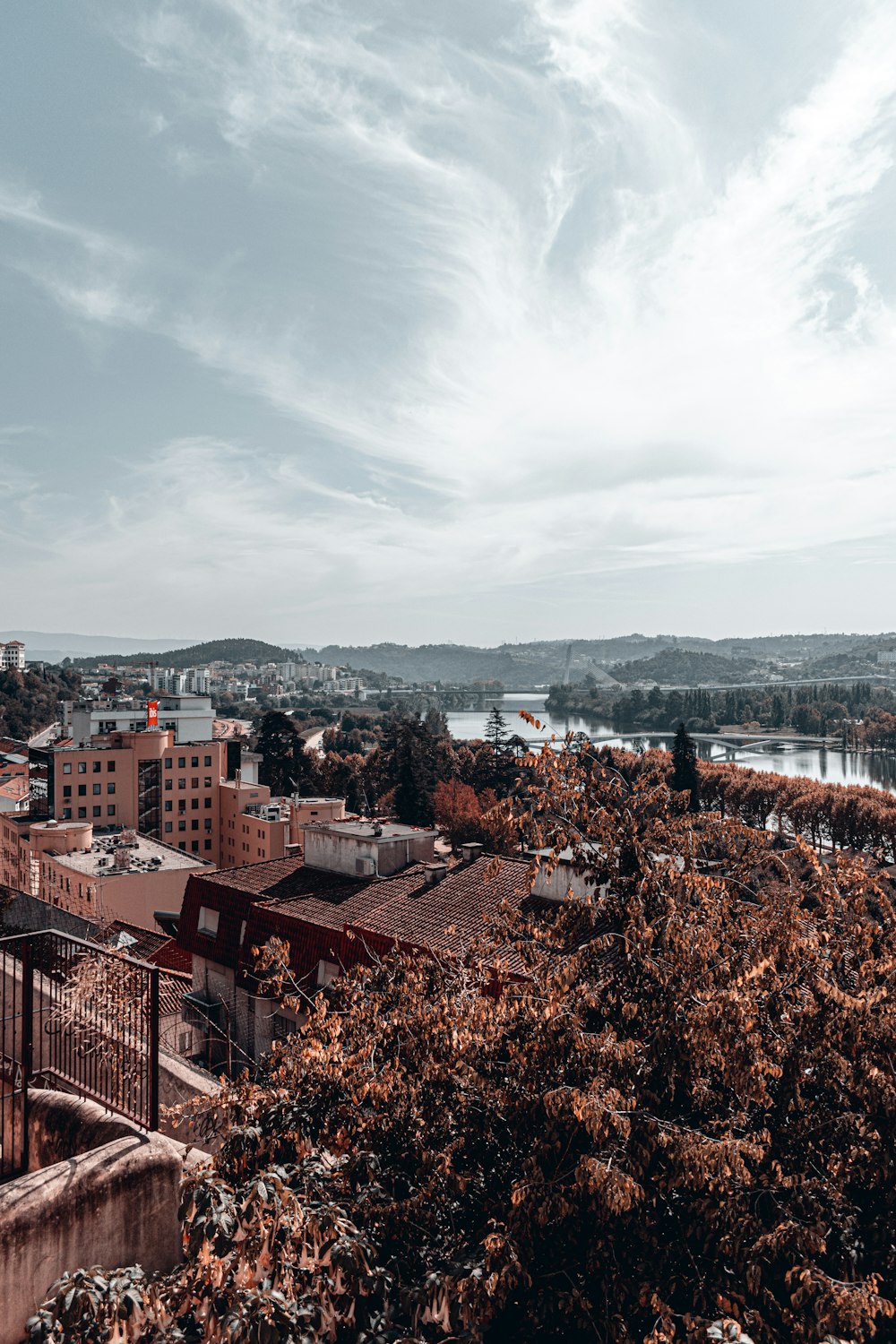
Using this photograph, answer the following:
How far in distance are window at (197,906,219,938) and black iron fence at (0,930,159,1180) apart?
9719 mm

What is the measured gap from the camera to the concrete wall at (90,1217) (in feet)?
9.02

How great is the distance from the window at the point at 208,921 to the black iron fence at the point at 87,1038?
383 inches

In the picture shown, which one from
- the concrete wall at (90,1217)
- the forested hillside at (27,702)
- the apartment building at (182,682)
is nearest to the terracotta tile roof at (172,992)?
the concrete wall at (90,1217)

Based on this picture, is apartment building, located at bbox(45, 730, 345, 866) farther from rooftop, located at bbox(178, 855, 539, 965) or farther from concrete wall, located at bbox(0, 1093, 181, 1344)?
concrete wall, located at bbox(0, 1093, 181, 1344)

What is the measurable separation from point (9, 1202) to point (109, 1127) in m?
0.55

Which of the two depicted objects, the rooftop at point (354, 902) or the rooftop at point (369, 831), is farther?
the rooftop at point (369, 831)

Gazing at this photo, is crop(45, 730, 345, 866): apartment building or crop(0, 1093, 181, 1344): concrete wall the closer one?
crop(0, 1093, 181, 1344): concrete wall

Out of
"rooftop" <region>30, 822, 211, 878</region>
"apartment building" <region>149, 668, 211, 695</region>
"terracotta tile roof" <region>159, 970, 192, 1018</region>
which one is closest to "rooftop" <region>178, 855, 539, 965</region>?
"terracotta tile roof" <region>159, 970, 192, 1018</region>

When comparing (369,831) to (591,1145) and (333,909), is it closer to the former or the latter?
(333,909)

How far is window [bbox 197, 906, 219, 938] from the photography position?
528 inches

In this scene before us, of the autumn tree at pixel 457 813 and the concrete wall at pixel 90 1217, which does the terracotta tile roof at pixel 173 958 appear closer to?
the concrete wall at pixel 90 1217

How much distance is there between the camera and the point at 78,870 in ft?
78.7

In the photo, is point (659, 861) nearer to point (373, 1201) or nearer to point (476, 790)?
point (373, 1201)

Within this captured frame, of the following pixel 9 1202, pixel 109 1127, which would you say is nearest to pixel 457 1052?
pixel 109 1127
